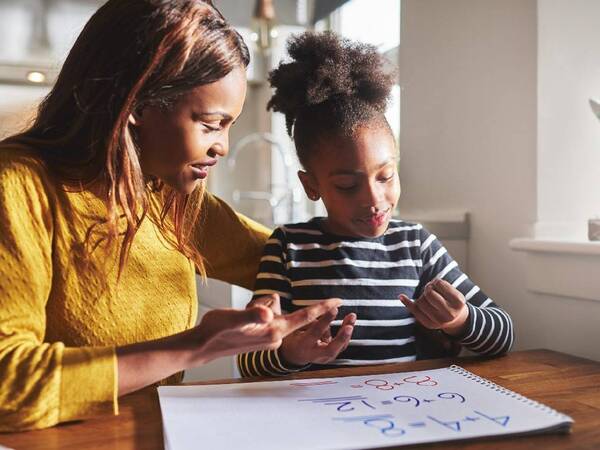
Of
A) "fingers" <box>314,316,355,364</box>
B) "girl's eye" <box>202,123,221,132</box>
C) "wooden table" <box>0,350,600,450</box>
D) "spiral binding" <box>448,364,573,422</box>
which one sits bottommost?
"wooden table" <box>0,350,600,450</box>

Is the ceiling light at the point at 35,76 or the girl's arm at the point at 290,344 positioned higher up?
the ceiling light at the point at 35,76

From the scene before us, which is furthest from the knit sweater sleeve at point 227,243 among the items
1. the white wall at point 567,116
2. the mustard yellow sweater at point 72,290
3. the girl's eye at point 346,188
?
the white wall at point 567,116

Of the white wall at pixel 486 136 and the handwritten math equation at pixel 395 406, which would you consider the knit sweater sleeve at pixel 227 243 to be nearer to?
the handwritten math equation at pixel 395 406

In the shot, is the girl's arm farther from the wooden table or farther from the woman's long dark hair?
the woman's long dark hair

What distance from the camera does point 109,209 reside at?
30.5 inches

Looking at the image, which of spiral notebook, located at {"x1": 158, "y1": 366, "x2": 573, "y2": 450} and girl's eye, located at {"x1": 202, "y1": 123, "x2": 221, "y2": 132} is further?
girl's eye, located at {"x1": 202, "y1": 123, "x2": 221, "y2": 132}

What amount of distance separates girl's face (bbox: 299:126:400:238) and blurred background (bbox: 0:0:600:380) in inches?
4.9

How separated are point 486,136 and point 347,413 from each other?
867 millimetres

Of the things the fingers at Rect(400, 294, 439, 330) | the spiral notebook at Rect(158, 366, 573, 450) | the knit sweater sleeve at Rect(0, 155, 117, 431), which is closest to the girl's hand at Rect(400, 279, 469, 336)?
the fingers at Rect(400, 294, 439, 330)

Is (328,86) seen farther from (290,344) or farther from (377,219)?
(290,344)

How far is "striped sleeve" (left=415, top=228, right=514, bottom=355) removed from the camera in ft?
3.11

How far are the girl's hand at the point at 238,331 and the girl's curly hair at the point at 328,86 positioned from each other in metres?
0.38

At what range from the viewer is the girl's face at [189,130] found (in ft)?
2.59

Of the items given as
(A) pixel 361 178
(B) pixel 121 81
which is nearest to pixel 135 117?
(B) pixel 121 81
